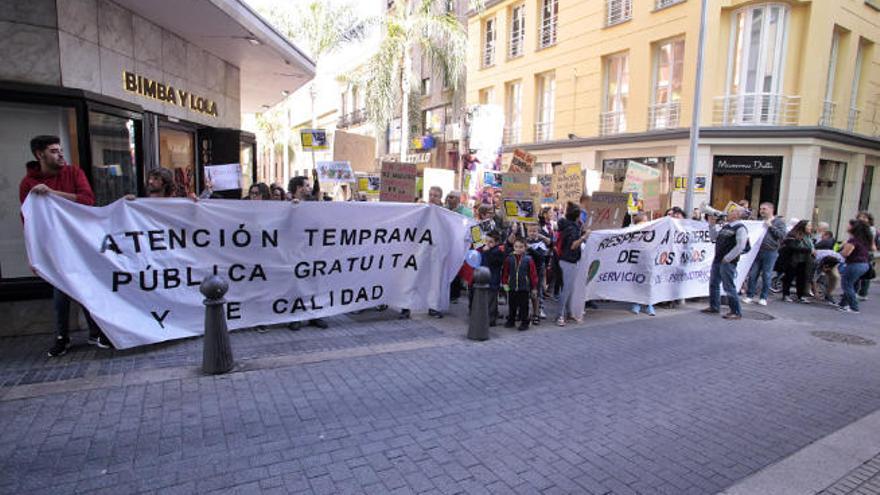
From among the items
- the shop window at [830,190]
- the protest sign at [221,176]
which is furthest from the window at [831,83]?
the protest sign at [221,176]

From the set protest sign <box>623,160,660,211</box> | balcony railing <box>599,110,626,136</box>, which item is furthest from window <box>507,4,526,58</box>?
protest sign <box>623,160,660,211</box>

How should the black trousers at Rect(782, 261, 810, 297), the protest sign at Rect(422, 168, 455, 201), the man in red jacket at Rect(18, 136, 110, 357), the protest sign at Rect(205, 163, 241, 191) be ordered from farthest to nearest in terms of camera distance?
the protest sign at Rect(422, 168, 455, 201)
the black trousers at Rect(782, 261, 810, 297)
the protest sign at Rect(205, 163, 241, 191)
the man in red jacket at Rect(18, 136, 110, 357)

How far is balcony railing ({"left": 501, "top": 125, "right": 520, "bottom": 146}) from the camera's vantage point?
2334 cm

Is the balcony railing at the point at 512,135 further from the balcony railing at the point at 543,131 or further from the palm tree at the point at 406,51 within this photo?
the palm tree at the point at 406,51

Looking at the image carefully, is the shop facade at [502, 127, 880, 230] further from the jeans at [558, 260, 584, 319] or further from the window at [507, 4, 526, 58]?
the jeans at [558, 260, 584, 319]

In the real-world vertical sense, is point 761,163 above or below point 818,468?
above

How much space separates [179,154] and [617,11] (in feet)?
52.9

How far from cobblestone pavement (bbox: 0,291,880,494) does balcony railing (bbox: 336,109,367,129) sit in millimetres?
32981

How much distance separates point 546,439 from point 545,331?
3.19m

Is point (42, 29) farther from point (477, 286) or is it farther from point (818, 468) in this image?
point (818, 468)

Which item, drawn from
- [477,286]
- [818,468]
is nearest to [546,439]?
[818,468]

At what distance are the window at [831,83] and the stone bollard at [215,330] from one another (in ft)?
61.8

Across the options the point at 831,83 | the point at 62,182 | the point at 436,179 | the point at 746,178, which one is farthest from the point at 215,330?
the point at 831,83

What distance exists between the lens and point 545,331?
22.9ft
